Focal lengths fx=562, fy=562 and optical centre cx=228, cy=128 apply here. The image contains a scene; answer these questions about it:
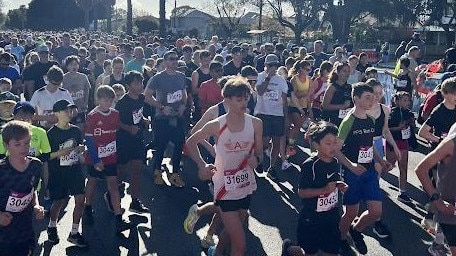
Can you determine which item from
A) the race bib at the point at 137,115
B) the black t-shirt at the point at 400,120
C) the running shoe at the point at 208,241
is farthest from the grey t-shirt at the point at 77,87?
the black t-shirt at the point at 400,120

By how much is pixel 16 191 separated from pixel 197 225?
2.86m

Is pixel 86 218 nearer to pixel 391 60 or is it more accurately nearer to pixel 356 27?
pixel 391 60

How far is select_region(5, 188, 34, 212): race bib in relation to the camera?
4.23 metres

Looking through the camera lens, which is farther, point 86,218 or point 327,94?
point 327,94

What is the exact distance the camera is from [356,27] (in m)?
56.8

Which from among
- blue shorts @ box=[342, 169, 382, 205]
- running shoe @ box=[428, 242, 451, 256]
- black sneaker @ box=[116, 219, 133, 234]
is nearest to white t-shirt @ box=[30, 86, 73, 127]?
black sneaker @ box=[116, 219, 133, 234]

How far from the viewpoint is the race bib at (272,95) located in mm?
8781

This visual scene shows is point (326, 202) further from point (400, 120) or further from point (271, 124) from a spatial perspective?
point (271, 124)

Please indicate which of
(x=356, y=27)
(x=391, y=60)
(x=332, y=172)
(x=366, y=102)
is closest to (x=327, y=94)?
(x=366, y=102)

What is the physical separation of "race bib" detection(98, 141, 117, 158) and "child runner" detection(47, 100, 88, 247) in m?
0.26

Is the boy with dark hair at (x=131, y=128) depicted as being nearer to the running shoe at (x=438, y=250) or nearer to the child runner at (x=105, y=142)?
the child runner at (x=105, y=142)

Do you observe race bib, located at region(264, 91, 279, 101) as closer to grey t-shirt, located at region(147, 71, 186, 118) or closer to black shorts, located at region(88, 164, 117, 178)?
grey t-shirt, located at region(147, 71, 186, 118)

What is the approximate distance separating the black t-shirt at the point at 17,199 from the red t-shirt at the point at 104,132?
1.86 meters

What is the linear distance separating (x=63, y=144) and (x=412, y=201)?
15.5ft
